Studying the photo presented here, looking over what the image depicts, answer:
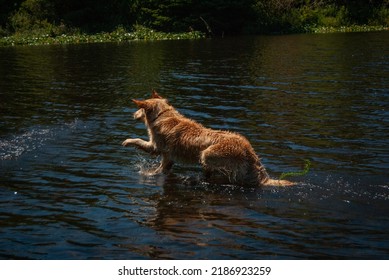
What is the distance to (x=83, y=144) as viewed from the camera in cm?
1313

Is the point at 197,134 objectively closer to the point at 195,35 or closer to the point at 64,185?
the point at 64,185

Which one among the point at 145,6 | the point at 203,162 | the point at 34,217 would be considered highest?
the point at 145,6

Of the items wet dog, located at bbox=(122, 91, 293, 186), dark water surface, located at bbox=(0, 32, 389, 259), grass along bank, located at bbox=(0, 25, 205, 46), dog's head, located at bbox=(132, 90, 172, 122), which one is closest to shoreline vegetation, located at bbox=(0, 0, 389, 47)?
grass along bank, located at bbox=(0, 25, 205, 46)

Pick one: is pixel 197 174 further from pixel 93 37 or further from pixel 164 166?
pixel 93 37

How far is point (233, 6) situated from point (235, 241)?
1964 inches

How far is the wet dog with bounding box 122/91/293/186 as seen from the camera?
9.66 meters

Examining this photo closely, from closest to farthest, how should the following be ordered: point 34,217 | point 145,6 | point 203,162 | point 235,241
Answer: point 235,241
point 34,217
point 203,162
point 145,6

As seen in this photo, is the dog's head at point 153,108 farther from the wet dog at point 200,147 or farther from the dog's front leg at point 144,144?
the dog's front leg at point 144,144

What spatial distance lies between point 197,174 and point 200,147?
37.5 inches

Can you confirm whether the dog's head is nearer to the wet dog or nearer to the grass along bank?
the wet dog

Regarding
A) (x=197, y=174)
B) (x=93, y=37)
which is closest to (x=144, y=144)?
(x=197, y=174)

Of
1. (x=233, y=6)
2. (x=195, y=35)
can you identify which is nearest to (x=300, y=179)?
(x=195, y=35)

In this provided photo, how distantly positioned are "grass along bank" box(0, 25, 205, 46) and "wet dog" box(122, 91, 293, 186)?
132 feet

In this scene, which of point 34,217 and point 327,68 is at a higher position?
point 327,68
